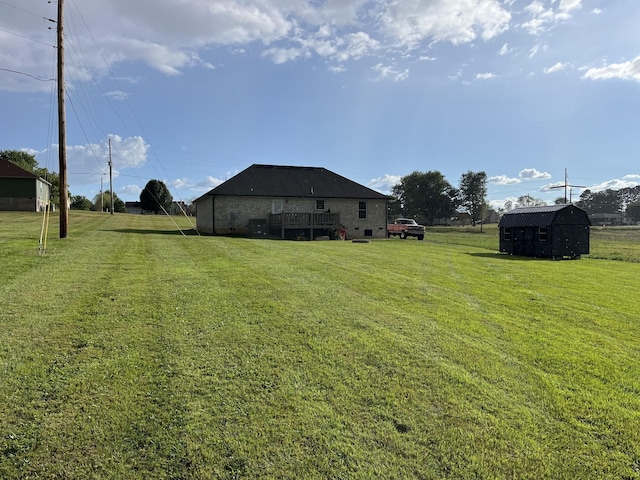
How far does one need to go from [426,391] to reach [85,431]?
285 cm

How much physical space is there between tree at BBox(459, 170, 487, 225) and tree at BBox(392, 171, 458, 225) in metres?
2.21

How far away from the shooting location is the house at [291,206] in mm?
28688

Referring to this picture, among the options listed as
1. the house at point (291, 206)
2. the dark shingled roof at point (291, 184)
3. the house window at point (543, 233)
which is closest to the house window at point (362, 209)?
the house at point (291, 206)

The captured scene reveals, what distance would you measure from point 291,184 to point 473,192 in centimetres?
7005

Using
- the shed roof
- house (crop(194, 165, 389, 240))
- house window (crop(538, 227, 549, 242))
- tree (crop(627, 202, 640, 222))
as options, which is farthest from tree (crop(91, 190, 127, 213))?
tree (crop(627, 202, 640, 222))

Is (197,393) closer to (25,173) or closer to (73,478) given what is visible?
(73,478)

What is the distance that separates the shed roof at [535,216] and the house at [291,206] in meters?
11.7

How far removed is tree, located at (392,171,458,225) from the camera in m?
89.4

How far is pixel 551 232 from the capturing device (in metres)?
19.9

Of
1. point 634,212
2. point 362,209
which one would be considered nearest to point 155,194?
point 362,209

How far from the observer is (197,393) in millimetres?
3586

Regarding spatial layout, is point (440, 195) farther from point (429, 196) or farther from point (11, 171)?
point (11, 171)

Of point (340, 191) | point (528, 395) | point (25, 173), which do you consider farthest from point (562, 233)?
point (25, 173)

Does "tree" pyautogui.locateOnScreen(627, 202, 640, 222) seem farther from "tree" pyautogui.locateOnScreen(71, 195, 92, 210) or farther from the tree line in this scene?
"tree" pyautogui.locateOnScreen(71, 195, 92, 210)
